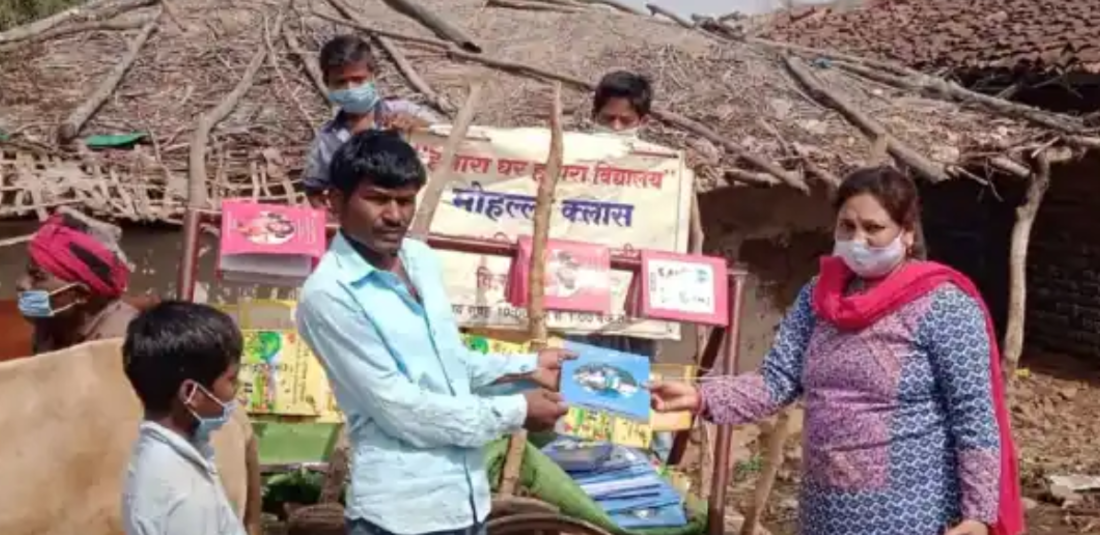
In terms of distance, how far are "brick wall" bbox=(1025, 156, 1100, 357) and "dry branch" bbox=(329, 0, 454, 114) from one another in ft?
17.8

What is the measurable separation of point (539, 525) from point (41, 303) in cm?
149

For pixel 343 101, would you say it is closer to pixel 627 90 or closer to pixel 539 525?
pixel 627 90

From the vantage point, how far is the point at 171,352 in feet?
8.84

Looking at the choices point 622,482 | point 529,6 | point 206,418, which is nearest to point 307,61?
point 529,6

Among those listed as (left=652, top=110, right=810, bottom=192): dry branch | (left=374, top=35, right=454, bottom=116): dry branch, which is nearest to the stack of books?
(left=652, top=110, right=810, bottom=192): dry branch

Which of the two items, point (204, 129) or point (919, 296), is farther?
point (204, 129)

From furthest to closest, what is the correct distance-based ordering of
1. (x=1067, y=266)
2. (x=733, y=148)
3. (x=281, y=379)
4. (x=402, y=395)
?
1. (x=1067, y=266)
2. (x=733, y=148)
3. (x=281, y=379)
4. (x=402, y=395)

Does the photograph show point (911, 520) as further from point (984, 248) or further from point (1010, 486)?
point (984, 248)

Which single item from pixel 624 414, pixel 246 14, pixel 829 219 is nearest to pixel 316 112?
pixel 246 14

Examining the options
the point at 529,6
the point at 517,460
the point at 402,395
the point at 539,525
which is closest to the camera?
the point at 402,395

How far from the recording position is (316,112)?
27.0ft

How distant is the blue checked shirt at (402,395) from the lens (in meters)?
2.91

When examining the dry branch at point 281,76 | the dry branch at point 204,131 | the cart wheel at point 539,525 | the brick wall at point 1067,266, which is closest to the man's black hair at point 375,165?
the cart wheel at point 539,525

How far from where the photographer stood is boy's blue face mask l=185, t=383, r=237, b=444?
2721 millimetres
